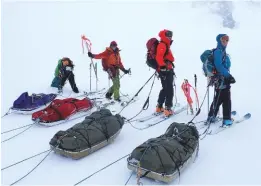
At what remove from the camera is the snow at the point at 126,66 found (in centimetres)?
504

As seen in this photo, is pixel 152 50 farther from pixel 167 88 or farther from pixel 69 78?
pixel 69 78

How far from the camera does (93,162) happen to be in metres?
5.25

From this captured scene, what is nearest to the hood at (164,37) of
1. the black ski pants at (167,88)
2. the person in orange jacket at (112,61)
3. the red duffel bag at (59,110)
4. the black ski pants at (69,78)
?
the black ski pants at (167,88)

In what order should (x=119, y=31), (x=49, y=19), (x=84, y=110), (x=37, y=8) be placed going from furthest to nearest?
(x=37, y=8) < (x=49, y=19) < (x=119, y=31) < (x=84, y=110)

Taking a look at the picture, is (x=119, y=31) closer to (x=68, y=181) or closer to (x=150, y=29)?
(x=150, y=29)

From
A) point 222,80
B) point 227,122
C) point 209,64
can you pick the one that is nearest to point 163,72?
point 209,64

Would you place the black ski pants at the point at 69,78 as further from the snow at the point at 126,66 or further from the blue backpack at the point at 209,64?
the blue backpack at the point at 209,64

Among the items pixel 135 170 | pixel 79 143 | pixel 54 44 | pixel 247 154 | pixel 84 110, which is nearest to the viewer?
pixel 135 170

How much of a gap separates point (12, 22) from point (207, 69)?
2037 centimetres

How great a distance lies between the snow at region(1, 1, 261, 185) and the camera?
5043 mm

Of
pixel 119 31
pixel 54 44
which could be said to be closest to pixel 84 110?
pixel 54 44

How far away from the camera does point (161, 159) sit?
4.43 metres

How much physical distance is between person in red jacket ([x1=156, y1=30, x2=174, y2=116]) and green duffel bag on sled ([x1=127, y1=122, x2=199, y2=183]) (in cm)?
241

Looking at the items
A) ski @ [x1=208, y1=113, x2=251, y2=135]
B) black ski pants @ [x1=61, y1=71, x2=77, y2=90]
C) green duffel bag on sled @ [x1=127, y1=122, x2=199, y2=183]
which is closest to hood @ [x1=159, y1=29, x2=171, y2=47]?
ski @ [x1=208, y1=113, x2=251, y2=135]
